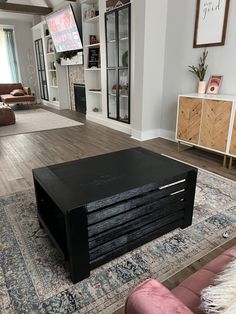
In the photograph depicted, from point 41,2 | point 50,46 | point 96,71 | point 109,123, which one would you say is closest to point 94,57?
point 96,71

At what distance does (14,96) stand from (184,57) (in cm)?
539

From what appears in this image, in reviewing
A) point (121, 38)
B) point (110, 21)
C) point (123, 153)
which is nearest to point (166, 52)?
point (121, 38)

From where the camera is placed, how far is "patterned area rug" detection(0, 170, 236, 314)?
1235 millimetres

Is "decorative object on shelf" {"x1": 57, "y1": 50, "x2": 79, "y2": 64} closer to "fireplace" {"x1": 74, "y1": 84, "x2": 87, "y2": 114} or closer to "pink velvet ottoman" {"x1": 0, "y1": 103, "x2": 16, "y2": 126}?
"fireplace" {"x1": 74, "y1": 84, "x2": 87, "y2": 114}

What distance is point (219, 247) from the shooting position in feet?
5.27

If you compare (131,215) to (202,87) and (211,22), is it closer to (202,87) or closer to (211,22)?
(202,87)

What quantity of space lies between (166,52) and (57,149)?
89.3 inches

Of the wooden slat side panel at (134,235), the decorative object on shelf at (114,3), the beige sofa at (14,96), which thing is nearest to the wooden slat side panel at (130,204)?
the wooden slat side panel at (134,235)

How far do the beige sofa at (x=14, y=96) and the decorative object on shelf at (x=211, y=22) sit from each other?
544 centimetres

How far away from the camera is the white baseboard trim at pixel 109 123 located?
4.49 meters

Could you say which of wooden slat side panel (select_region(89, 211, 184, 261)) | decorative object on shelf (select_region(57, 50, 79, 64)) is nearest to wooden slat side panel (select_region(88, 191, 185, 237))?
wooden slat side panel (select_region(89, 211, 184, 261))

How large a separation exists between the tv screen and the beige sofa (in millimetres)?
1731

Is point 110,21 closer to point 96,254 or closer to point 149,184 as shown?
point 149,184

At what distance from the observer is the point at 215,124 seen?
2854 mm
